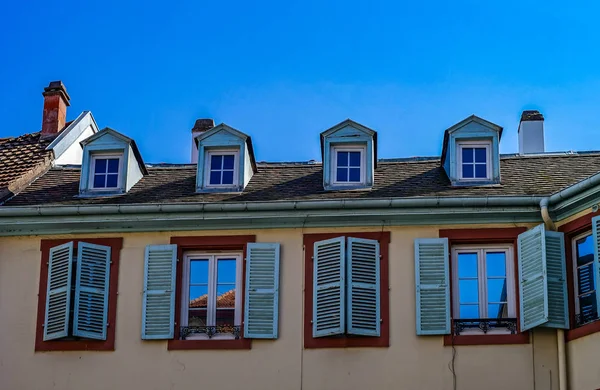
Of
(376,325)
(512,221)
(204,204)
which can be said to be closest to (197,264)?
(204,204)

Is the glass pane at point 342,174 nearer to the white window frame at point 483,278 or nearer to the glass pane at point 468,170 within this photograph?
the glass pane at point 468,170

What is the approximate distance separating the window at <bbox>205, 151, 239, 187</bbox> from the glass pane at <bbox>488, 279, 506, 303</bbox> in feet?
17.7

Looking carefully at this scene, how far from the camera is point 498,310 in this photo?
23.5 meters

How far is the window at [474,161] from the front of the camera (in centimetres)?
2562

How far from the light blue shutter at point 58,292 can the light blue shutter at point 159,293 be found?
135cm

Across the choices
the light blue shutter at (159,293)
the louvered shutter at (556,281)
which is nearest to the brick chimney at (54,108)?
the light blue shutter at (159,293)

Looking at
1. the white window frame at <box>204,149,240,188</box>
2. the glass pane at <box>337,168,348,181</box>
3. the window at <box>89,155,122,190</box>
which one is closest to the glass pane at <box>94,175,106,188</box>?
the window at <box>89,155,122,190</box>

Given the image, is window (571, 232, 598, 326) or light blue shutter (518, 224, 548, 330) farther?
light blue shutter (518, 224, 548, 330)

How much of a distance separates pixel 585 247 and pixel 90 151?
9.69 metres

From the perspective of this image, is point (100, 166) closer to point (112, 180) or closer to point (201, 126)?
point (112, 180)

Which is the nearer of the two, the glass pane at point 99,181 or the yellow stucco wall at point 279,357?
the yellow stucco wall at point 279,357

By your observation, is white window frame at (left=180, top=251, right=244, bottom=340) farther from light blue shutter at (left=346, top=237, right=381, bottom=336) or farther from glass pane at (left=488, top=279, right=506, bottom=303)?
glass pane at (left=488, top=279, right=506, bottom=303)

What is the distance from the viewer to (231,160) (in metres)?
26.3

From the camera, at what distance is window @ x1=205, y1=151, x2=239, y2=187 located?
26094 millimetres
